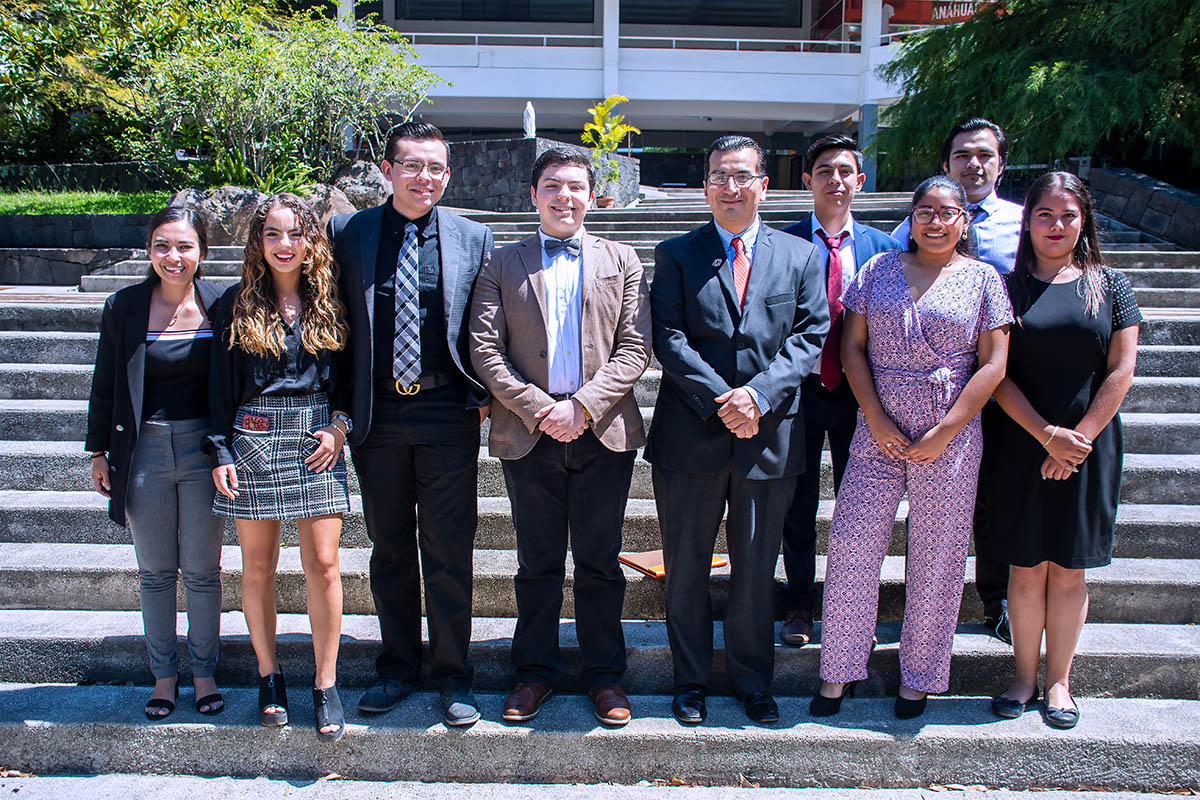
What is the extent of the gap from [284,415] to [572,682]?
155 centimetres

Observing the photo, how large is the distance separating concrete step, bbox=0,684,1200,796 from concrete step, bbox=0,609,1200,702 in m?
0.21

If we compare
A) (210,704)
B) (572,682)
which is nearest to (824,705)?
(572,682)

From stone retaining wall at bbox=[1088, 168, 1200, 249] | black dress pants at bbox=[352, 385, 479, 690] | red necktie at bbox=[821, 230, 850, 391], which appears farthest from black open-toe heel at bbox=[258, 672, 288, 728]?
stone retaining wall at bbox=[1088, 168, 1200, 249]

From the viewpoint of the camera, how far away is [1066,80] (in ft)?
26.1

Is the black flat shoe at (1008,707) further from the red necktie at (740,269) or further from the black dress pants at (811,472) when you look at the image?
the red necktie at (740,269)

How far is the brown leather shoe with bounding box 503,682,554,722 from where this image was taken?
9.64ft

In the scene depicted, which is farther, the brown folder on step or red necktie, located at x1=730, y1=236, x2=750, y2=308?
the brown folder on step

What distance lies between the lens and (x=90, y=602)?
3639 millimetres

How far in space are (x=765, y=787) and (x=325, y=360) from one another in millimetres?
2164

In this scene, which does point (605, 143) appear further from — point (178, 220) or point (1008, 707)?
point (1008, 707)

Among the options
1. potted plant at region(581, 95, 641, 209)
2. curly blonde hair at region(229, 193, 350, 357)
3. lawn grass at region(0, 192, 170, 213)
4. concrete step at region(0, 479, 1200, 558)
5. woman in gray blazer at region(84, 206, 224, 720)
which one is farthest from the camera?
potted plant at region(581, 95, 641, 209)

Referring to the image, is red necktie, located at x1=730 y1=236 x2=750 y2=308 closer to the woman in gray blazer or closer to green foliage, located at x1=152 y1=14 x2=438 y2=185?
the woman in gray blazer

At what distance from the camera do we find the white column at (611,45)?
21.8 meters

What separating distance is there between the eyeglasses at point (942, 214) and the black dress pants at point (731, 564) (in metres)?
1.03
